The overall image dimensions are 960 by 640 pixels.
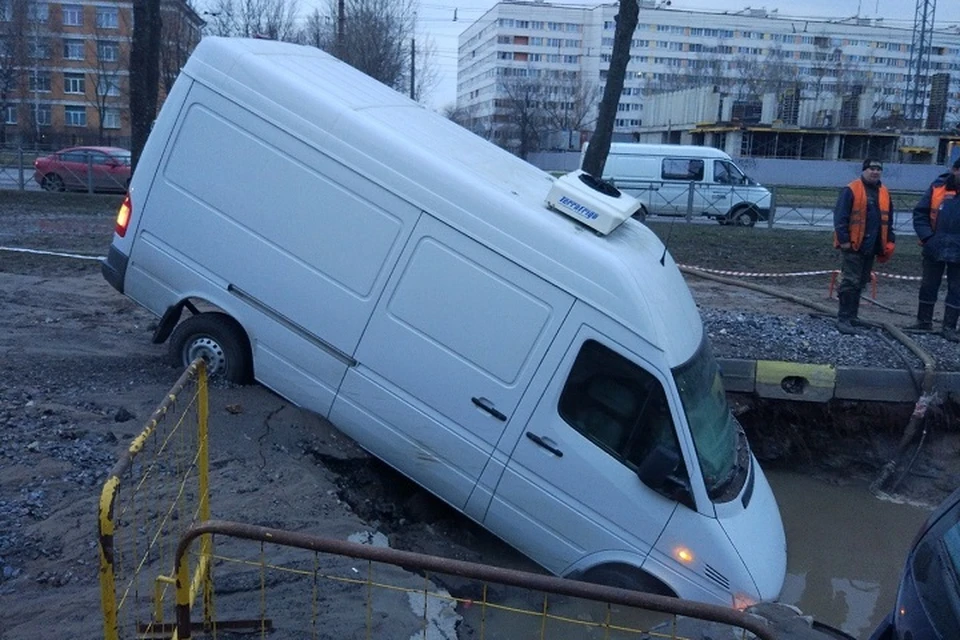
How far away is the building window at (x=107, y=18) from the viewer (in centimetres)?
6095

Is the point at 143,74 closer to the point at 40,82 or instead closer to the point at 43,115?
the point at 40,82

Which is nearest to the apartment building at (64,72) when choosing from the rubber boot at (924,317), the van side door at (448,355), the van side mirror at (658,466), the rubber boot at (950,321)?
the rubber boot at (924,317)

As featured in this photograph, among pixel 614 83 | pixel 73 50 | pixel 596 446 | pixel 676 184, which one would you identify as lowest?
pixel 596 446

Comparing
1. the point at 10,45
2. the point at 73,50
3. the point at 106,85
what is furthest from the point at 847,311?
the point at 73,50

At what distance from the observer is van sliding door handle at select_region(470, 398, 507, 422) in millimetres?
5789

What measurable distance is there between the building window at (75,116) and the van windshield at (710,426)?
2578 inches

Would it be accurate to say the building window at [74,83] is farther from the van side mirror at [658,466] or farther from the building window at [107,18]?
the van side mirror at [658,466]

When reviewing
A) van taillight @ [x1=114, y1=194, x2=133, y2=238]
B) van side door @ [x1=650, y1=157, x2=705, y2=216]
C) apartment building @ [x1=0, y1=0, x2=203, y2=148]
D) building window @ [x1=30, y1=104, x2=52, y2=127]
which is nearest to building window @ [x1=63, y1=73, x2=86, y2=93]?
apartment building @ [x1=0, y1=0, x2=203, y2=148]

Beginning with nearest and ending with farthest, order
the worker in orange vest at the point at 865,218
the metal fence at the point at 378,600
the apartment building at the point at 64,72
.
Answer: the metal fence at the point at 378,600 → the worker in orange vest at the point at 865,218 → the apartment building at the point at 64,72

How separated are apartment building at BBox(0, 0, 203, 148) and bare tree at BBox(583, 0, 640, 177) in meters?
43.0

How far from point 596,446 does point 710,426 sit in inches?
31.2

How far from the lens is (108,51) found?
59938mm

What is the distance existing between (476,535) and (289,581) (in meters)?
1.92

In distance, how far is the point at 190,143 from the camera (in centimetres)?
677
